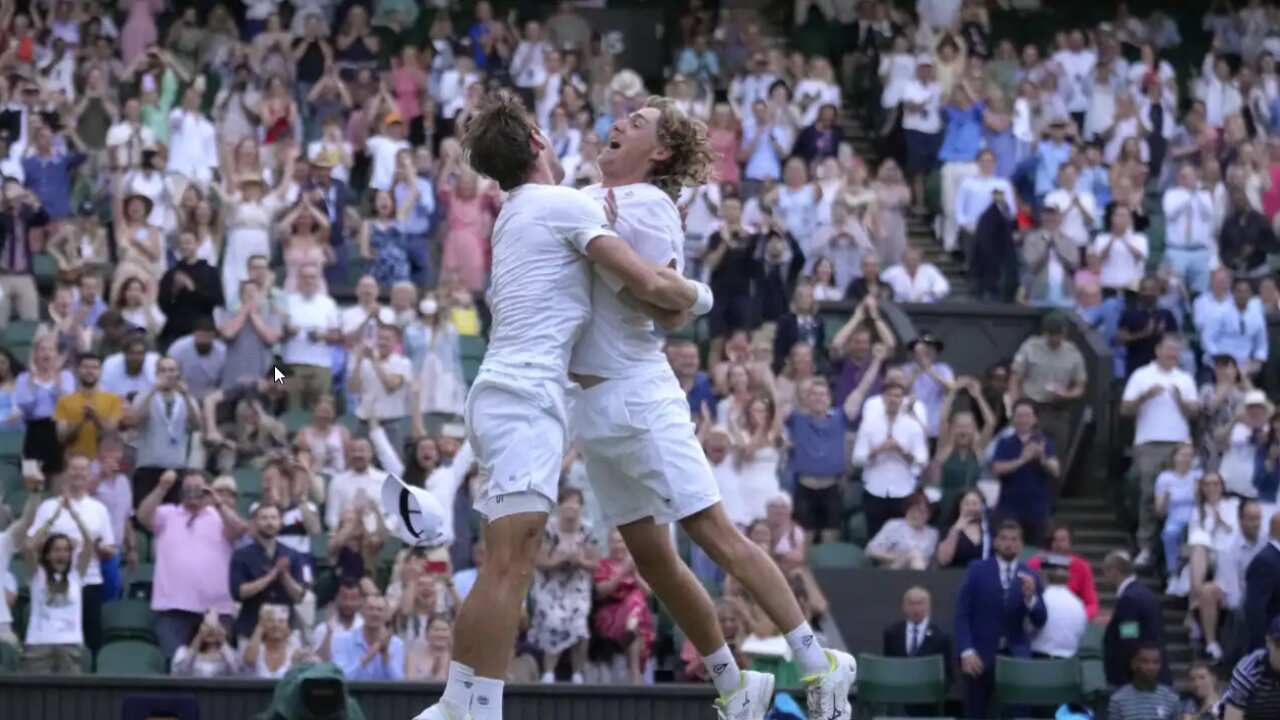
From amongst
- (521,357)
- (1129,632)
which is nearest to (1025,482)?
(1129,632)

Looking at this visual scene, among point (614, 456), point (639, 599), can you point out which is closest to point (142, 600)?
point (639, 599)

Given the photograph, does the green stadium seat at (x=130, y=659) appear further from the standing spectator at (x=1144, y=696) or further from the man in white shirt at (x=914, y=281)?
the man in white shirt at (x=914, y=281)

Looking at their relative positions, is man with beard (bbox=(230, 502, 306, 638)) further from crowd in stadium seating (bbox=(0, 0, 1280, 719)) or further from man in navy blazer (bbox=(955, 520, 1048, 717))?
man in navy blazer (bbox=(955, 520, 1048, 717))

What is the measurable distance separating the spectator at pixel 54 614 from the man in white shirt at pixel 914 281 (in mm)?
7842

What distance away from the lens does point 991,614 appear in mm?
15820

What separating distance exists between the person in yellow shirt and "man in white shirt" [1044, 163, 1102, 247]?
860 centimetres

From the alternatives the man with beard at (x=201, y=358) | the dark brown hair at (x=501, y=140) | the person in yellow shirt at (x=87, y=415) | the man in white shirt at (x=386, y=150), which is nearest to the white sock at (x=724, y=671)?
the dark brown hair at (x=501, y=140)

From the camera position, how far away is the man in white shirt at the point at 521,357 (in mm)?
8164

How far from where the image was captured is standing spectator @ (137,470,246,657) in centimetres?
1527

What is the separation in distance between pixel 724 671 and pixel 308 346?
30.2ft

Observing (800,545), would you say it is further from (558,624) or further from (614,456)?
(614,456)

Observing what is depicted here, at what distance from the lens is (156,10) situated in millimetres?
23406

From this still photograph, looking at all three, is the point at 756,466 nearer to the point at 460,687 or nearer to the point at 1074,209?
the point at 1074,209

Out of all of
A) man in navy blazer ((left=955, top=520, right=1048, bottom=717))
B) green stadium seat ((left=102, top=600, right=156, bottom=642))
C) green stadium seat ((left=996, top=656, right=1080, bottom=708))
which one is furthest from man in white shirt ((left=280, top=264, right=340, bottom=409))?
green stadium seat ((left=996, top=656, right=1080, bottom=708))
